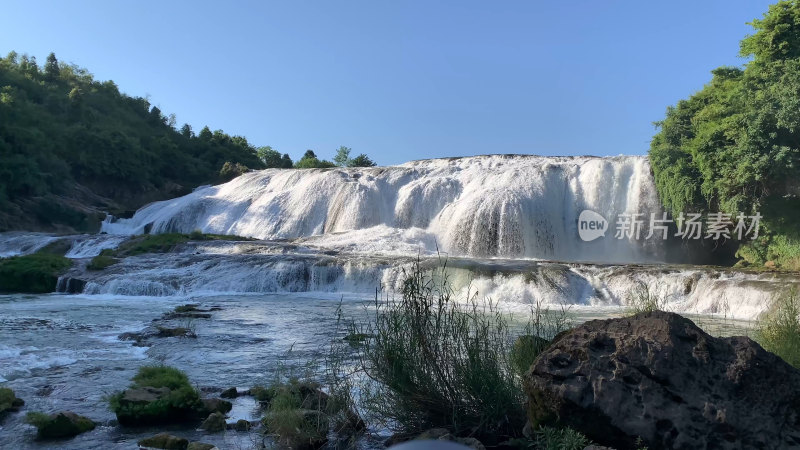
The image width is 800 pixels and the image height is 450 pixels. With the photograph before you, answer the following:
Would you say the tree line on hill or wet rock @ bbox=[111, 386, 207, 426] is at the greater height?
the tree line on hill

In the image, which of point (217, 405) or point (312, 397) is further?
point (217, 405)

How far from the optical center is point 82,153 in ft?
150

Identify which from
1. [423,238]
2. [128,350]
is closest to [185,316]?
[128,350]

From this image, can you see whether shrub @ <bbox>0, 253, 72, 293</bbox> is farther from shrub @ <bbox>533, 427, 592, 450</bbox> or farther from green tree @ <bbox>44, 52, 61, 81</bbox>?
green tree @ <bbox>44, 52, 61, 81</bbox>

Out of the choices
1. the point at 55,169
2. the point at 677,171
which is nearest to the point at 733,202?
the point at 677,171

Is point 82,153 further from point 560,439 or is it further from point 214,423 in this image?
point 560,439

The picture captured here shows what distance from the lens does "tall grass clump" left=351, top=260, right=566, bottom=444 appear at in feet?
14.3

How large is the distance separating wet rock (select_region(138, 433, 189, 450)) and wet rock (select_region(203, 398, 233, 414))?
81cm

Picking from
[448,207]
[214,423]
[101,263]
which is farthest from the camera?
[448,207]

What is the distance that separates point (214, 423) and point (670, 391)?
373 centimetres

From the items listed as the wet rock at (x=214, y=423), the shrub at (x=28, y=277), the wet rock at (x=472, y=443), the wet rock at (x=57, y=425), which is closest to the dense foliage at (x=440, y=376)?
the wet rock at (x=472, y=443)

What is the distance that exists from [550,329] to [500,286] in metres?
11.3
